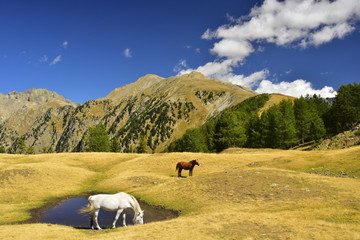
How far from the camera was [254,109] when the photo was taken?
567 ft

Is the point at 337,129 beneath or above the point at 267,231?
above

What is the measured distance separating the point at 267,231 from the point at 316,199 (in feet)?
39.0

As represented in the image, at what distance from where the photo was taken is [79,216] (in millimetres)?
30906

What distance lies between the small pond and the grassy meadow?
139 centimetres

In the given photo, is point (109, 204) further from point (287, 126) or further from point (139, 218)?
point (287, 126)

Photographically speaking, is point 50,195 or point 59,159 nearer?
point 50,195

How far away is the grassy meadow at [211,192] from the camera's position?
1902 cm

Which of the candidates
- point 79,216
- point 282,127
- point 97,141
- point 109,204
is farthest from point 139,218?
point 97,141

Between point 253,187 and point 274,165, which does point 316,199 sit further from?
point 274,165

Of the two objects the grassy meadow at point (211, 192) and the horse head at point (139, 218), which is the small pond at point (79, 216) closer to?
the grassy meadow at point (211, 192)

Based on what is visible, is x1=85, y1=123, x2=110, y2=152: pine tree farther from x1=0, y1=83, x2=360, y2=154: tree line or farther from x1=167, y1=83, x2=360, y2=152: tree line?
x1=167, y1=83, x2=360, y2=152: tree line

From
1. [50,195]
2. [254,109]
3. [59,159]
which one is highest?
[254,109]

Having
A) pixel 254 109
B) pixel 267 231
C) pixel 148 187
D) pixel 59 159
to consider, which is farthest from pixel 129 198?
pixel 254 109

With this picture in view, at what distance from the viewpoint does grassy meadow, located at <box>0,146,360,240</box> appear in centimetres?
1902
